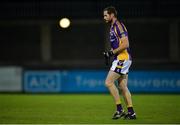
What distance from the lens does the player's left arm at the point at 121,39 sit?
1095cm

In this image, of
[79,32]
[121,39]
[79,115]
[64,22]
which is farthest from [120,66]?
[79,32]

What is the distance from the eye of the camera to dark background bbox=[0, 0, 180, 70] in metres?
30.3

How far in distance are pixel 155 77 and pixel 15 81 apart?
532cm

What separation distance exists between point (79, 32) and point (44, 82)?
10651mm

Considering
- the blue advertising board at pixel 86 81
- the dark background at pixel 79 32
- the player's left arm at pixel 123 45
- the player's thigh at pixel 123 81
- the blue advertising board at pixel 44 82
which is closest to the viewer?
the player's left arm at pixel 123 45

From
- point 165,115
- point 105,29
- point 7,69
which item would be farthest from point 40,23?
point 165,115

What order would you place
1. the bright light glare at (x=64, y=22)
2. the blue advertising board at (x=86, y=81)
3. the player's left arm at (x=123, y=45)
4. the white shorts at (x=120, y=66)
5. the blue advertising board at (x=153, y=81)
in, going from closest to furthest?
the player's left arm at (x=123, y=45), the white shorts at (x=120, y=66), the blue advertising board at (x=153, y=81), the blue advertising board at (x=86, y=81), the bright light glare at (x=64, y=22)

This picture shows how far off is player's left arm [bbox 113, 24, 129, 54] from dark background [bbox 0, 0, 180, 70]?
18.1 meters

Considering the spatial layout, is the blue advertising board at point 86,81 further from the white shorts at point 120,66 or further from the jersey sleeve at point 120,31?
the jersey sleeve at point 120,31

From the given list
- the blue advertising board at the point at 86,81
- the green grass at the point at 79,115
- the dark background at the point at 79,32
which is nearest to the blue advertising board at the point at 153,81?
the blue advertising board at the point at 86,81

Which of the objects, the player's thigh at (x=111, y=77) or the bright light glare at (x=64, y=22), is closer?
the player's thigh at (x=111, y=77)

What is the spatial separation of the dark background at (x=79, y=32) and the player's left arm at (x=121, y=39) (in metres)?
18.1

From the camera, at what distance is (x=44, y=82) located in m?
22.3

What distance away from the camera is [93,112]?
12.9m
